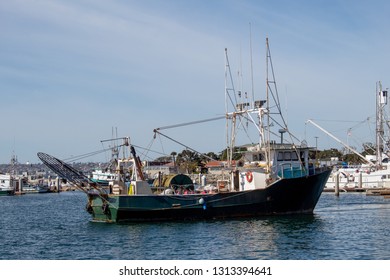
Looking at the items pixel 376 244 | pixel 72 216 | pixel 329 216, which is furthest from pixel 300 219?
pixel 72 216

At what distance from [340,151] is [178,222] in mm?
127406

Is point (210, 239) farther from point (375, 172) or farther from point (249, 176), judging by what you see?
point (375, 172)

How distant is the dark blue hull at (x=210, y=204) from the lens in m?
38.9

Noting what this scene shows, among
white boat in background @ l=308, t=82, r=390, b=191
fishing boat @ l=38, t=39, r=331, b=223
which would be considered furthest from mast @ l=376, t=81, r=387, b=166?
fishing boat @ l=38, t=39, r=331, b=223

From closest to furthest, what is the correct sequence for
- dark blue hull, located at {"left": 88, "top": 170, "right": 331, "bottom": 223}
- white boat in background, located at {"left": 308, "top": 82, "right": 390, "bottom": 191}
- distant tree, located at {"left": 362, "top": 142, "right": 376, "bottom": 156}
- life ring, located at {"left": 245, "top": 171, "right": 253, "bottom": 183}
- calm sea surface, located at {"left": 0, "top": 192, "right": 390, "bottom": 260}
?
calm sea surface, located at {"left": 0, "top": 192, "right": 390, "bottom": 260}, dark blue hull, located at {"left": 88, "top": 170, "right": 331, "bottom": 223}, life ring, located at {"left": 245, "top": 171, "right": 253, "bottom": 183}, white boat in background, located at {"left": 308, "top": 82, "right": 390, "bottom": 191}, distant tree, located at {"left": 362, "top": 142, "right": 376, "bottom": 156}

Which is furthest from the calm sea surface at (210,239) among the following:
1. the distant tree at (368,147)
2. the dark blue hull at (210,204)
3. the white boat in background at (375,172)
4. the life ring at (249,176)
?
the distant tree at (368,147)

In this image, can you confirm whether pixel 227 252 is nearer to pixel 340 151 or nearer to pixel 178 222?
pixel 178 222

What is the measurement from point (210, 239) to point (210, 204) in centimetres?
838

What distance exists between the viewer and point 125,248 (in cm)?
2969

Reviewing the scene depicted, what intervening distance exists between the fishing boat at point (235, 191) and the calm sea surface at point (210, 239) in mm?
1026

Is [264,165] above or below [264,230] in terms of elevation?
above

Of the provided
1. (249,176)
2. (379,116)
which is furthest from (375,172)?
(249,176)

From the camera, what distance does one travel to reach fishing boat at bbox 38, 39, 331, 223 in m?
39.2

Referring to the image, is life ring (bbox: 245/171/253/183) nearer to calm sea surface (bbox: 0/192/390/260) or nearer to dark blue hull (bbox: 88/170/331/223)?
dark blue hull (bbox: 88/170/331/223)
